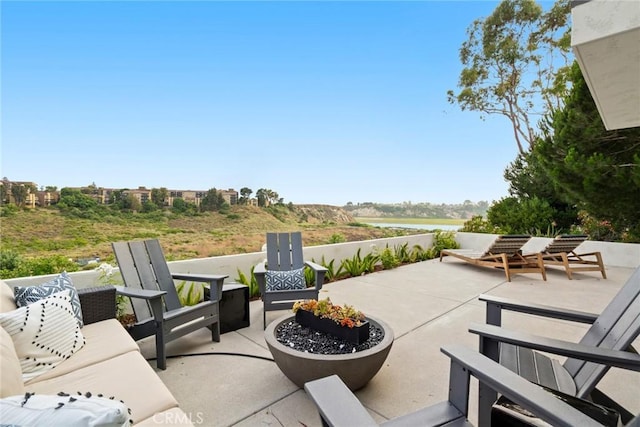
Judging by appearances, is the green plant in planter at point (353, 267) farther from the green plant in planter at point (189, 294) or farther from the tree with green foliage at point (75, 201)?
the tree with green foliage at point (75, 201)

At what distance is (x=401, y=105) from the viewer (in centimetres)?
1142

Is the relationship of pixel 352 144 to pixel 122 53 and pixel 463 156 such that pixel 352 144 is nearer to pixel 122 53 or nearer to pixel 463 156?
pixel 463 156

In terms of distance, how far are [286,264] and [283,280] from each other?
1.32 ft

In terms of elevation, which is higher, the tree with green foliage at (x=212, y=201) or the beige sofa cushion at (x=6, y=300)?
the tree with green foliage at (x=212, y=201)

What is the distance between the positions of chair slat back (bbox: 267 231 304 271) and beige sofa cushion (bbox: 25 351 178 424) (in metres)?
2.22

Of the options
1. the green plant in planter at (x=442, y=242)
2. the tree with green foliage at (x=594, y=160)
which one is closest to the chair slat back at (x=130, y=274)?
the green plant in planter at (x=442, y=242)

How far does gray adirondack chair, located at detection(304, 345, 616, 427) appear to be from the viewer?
929 mm

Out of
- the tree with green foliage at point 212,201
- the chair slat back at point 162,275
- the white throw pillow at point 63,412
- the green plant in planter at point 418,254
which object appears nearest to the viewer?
the white throw pillow at point 63,412

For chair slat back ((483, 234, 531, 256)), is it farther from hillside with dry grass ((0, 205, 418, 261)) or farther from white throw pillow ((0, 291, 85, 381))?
white throw pillow ((0, 291, 85, 381))

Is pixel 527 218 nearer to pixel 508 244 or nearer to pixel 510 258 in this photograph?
pixel 510 258

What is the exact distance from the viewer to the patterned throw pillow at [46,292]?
6.71 ft

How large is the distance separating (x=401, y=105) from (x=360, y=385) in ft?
36.1

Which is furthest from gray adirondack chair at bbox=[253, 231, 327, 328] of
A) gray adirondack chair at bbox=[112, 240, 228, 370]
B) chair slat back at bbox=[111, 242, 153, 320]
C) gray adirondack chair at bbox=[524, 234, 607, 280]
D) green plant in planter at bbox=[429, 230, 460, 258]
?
green plant in planter at bbox=[429, 230, 460, 258]

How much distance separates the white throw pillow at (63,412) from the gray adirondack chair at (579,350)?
135 cm
